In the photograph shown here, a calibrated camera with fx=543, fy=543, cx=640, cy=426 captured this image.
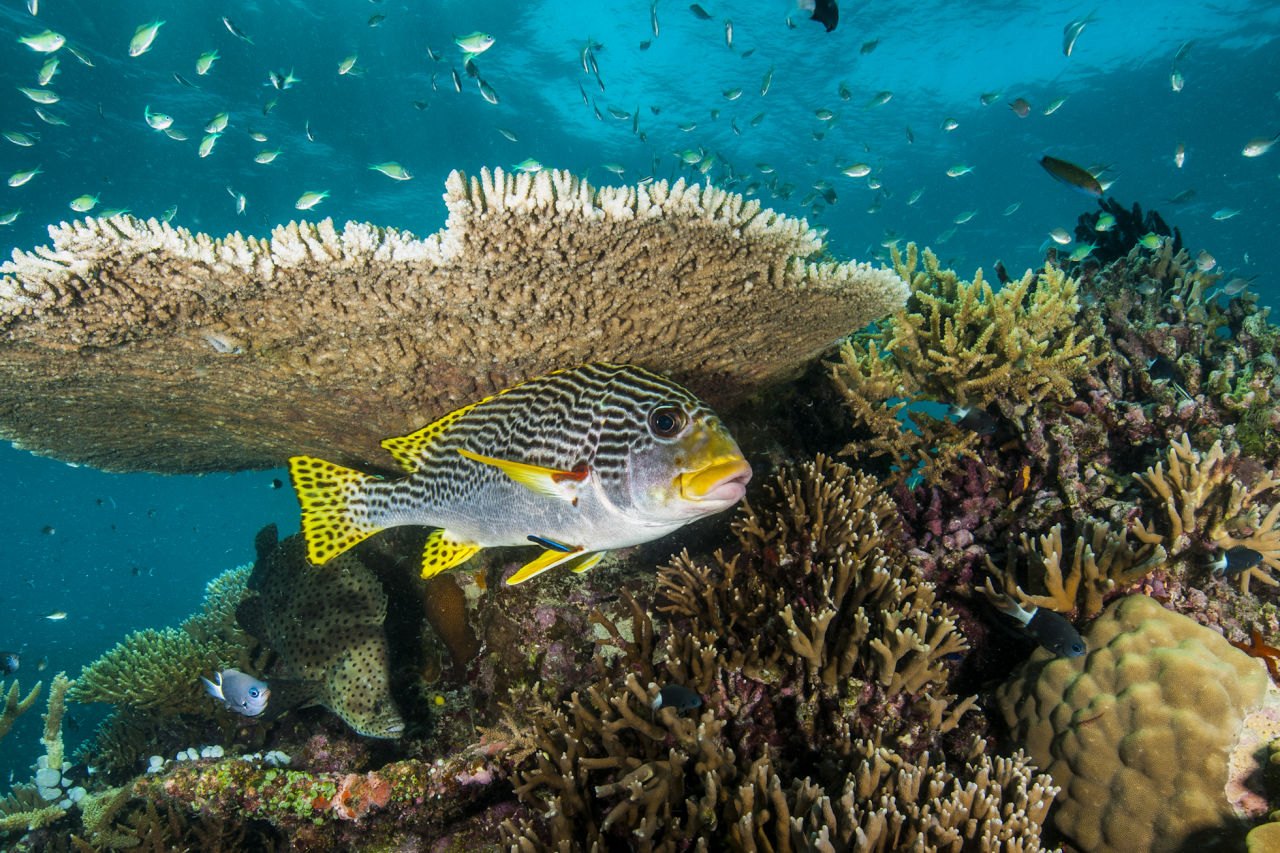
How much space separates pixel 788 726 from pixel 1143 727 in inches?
63.0

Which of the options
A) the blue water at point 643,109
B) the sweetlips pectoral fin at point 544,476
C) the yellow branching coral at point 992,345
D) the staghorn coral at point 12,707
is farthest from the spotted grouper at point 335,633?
the blue water at point 643,109

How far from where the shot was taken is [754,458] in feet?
14.8

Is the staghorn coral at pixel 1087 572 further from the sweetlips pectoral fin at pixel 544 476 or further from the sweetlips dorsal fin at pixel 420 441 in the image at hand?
the sweetlips dorsal fin at pixel 420 441

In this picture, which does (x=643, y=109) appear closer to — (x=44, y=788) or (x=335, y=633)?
(x=335, y=633)

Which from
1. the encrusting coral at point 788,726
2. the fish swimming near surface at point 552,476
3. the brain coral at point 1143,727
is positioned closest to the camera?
the fish swimming near surface at point 552,476

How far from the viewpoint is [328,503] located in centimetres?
284

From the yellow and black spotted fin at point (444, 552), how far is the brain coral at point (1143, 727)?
304cm

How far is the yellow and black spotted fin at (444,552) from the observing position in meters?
2.68

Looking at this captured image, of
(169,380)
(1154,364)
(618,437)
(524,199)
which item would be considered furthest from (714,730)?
(1154,364)

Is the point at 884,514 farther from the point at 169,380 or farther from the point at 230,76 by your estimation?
the point at 230,76

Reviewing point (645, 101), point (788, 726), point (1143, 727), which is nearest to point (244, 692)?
point (788, 726)

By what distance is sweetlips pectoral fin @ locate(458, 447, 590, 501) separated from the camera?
6.89ft

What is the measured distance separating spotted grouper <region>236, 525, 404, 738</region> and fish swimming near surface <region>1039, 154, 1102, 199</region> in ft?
27.7

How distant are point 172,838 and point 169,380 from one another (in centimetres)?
384
